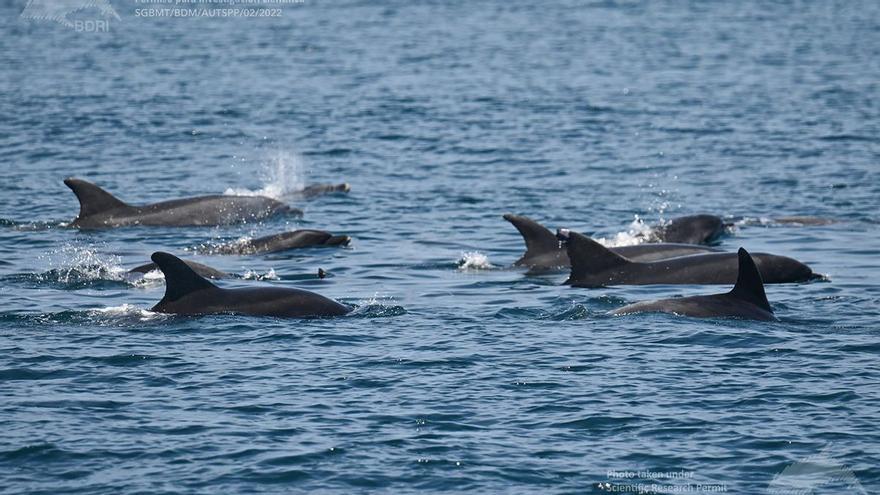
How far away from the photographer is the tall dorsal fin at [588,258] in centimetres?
2188

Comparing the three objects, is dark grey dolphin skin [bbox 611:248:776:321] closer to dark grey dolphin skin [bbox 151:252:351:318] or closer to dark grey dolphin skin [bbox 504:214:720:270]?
dark grey dolphin skin [bbox 504:214:720:270]

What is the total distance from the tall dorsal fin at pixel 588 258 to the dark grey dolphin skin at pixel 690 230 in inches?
170

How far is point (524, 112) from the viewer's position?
46125 mm

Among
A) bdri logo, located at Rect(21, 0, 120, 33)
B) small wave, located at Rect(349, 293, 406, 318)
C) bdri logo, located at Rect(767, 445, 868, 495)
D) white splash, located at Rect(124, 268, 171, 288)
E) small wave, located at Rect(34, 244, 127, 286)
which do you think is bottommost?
bdri logo, located at Rect(767, 445, 868, 495)

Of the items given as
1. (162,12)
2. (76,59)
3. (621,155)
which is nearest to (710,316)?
(621,155)

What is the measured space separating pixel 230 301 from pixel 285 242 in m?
6.37

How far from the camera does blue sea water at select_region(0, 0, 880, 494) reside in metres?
14.3

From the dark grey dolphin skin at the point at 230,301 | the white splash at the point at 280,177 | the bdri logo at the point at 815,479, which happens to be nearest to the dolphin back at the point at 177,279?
the dark grey dolphin skin at the point at 230,301

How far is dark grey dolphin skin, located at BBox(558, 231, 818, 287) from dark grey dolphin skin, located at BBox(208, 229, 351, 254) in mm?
5619

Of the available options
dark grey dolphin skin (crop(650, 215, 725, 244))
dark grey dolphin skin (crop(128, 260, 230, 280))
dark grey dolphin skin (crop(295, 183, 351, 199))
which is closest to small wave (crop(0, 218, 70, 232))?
dark grey dolphin skin (crop(128, 260, 230, 280))

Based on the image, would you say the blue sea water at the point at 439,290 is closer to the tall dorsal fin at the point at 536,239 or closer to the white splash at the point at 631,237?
the white splash at the point at 631,237

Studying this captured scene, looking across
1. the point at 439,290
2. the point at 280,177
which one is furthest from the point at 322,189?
the point at 439,290

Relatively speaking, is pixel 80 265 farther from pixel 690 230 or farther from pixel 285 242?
pixel 690 230

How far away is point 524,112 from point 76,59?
73.4 feet
